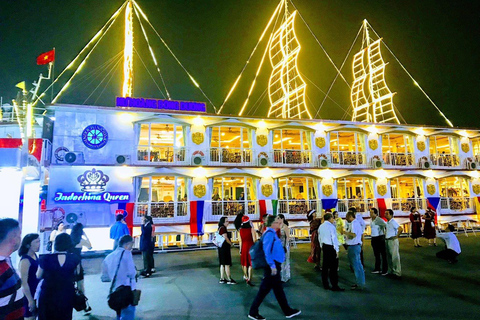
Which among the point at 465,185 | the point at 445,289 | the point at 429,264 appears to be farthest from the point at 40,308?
the point at 465,185

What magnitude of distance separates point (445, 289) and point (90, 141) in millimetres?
15129

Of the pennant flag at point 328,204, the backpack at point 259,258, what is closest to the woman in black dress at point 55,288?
the backpack at point 259,258

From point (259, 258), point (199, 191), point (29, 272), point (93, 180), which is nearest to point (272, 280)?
point (259, 258)

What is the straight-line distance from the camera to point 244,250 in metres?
8.18

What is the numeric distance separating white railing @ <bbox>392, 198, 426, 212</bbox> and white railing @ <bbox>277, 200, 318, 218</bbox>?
232 inches

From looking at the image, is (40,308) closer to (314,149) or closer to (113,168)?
(113,168)

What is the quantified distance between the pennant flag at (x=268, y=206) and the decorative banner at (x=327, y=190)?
335 cm

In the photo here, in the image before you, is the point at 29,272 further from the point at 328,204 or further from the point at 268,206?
the point at 328,204

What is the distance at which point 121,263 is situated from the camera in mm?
4617

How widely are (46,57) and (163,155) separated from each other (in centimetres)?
695

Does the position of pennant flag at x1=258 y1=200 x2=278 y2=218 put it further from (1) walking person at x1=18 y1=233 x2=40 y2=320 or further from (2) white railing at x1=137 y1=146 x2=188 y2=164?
(1) walking person at x1=18 y1=233 x2=40 y2=320

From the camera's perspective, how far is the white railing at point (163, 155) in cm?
1752

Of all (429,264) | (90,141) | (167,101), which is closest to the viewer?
(429,264)

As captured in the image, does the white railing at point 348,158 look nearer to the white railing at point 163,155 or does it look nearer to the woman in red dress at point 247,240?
the white railing at point 163,155
